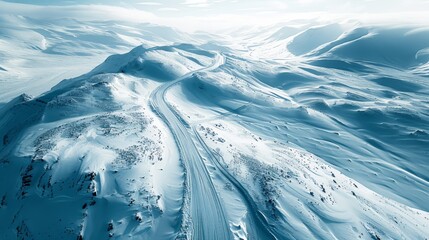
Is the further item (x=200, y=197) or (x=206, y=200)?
(x=200, y=197)

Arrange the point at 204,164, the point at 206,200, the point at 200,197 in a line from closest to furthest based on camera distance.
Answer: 1. the point at 206,200
2. the point at 200,197
3. the point at 204,164

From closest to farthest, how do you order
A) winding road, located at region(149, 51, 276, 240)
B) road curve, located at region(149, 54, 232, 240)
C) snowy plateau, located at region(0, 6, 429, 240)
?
road curve, located at region(149, 54, 232, 240) → winding road, located at region(149, 51, 276, 240) → snowy plateau, located at region(0, 6, 429, 240)

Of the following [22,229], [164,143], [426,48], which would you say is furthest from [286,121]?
[426,48]

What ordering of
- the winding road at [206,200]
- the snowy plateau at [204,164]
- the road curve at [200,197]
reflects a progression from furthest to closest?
1. the snowy plateau at [204,164]
2. the winding road at [206,200]
3. the road curve at [200,197]

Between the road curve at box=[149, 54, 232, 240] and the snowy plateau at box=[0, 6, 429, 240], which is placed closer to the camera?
the road curve at box=[149, 54, 232, 240]

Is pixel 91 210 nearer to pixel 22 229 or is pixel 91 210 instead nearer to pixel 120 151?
pixel 22 229

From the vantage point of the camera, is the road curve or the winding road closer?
the road curve

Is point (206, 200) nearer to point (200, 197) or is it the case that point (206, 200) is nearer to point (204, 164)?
point (200, 197)

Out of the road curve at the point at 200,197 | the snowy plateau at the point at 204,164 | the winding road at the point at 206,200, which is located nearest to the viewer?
the road curve at the point at 200,197

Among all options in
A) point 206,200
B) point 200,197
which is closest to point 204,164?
point 200,197

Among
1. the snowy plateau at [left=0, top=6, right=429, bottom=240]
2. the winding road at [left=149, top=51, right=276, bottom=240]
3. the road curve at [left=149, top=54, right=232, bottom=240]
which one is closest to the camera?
the road curve at [left=149, top=54, right=232, bottom=240]

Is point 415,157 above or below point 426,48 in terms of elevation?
below
